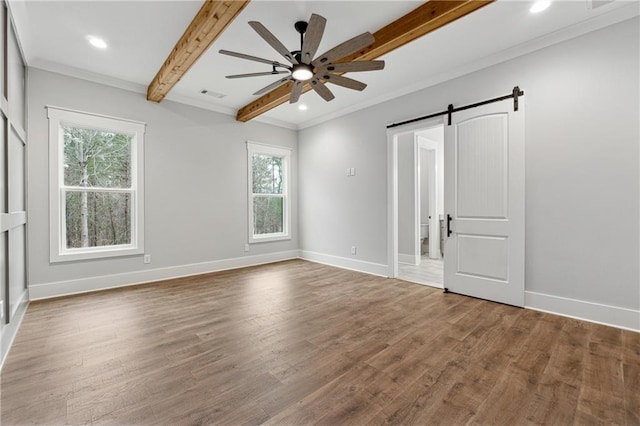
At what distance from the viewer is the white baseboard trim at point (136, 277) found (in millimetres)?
3592

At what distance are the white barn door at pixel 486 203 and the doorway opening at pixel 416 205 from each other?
52 cm

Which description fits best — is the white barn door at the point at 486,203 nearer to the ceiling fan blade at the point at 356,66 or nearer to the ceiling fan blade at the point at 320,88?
the ceiling fan blade at the point at 356,66

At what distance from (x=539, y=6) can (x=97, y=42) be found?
14.7 ft

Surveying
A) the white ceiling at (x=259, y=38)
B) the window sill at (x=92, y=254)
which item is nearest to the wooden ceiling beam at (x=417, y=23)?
the white ceiling at (x=259, y=38)

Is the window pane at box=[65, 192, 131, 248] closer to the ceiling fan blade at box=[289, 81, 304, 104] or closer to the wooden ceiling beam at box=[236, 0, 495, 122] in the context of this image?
the ceiling fan blade at box=[289, 81, 304, 104]

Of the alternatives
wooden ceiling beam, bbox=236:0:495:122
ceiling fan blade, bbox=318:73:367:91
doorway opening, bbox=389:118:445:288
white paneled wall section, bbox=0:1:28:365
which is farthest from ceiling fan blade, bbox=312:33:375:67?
white paneled wall section, bbox=0:1:28:365

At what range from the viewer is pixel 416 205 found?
5730 mm

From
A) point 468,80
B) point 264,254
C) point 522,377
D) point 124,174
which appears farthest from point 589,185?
point 124,174

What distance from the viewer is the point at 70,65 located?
144 inches

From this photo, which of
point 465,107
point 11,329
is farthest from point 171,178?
point 465,107

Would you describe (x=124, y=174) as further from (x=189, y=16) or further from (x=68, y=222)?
(x=189, y=16)

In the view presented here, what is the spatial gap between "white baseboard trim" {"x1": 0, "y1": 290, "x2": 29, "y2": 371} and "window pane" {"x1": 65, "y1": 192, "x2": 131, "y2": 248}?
2.80 ft

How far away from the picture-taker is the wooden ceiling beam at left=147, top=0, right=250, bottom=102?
2373mm

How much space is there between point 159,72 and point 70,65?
108 cm
